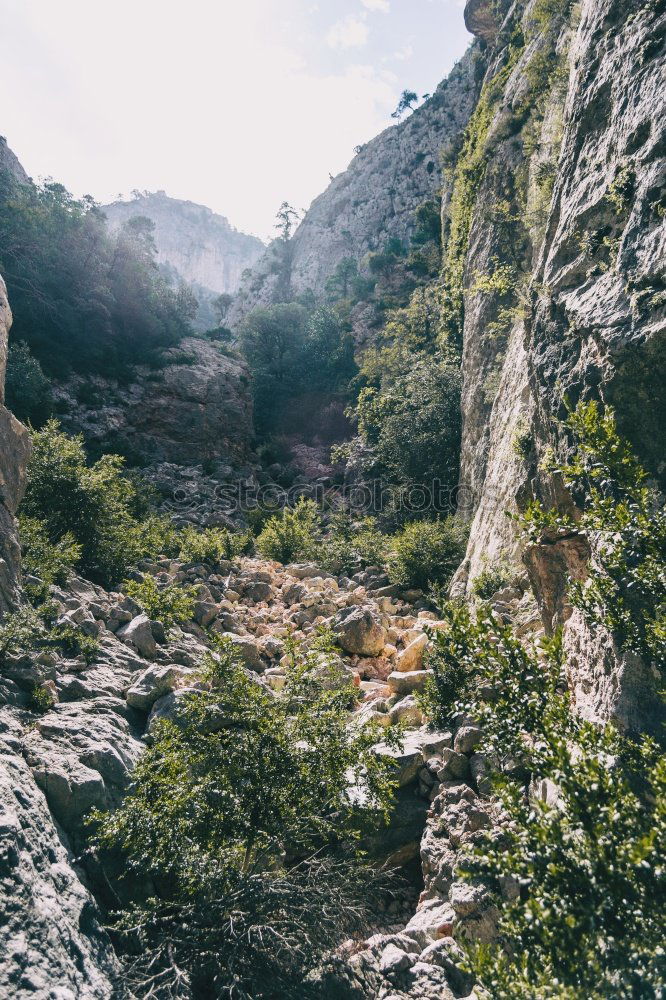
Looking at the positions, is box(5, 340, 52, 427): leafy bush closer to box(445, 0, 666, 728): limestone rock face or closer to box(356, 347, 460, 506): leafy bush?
box(356, 347, 460, 506): leafy bush

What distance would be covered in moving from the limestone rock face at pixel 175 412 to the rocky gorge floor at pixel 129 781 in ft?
47.2

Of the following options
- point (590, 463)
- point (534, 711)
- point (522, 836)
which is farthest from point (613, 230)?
point (522, 836)

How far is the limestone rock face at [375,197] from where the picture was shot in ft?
142

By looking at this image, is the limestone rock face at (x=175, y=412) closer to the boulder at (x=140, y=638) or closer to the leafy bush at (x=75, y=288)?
the leafy bush at (x=75, y=288)

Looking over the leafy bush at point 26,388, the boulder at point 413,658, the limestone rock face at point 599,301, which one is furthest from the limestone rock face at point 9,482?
the leafy bush at point 26,388

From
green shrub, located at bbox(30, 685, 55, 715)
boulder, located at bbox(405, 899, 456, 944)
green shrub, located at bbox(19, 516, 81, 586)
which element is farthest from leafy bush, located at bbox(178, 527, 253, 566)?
boulder, located at bbox(405, 899, 456, 944)

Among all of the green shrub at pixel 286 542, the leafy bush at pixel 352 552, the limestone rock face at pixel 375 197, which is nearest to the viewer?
the leafy bush at pixel 352 552

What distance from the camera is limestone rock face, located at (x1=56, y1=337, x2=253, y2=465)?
68.8 feet

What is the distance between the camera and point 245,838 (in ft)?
12.7

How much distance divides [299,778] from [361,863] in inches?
45.4

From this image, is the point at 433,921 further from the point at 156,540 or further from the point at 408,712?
the point at 156,540

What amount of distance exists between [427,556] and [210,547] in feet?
16.6

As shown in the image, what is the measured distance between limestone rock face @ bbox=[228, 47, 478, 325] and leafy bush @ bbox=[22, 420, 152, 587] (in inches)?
1518

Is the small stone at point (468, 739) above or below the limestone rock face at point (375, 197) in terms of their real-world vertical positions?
below
